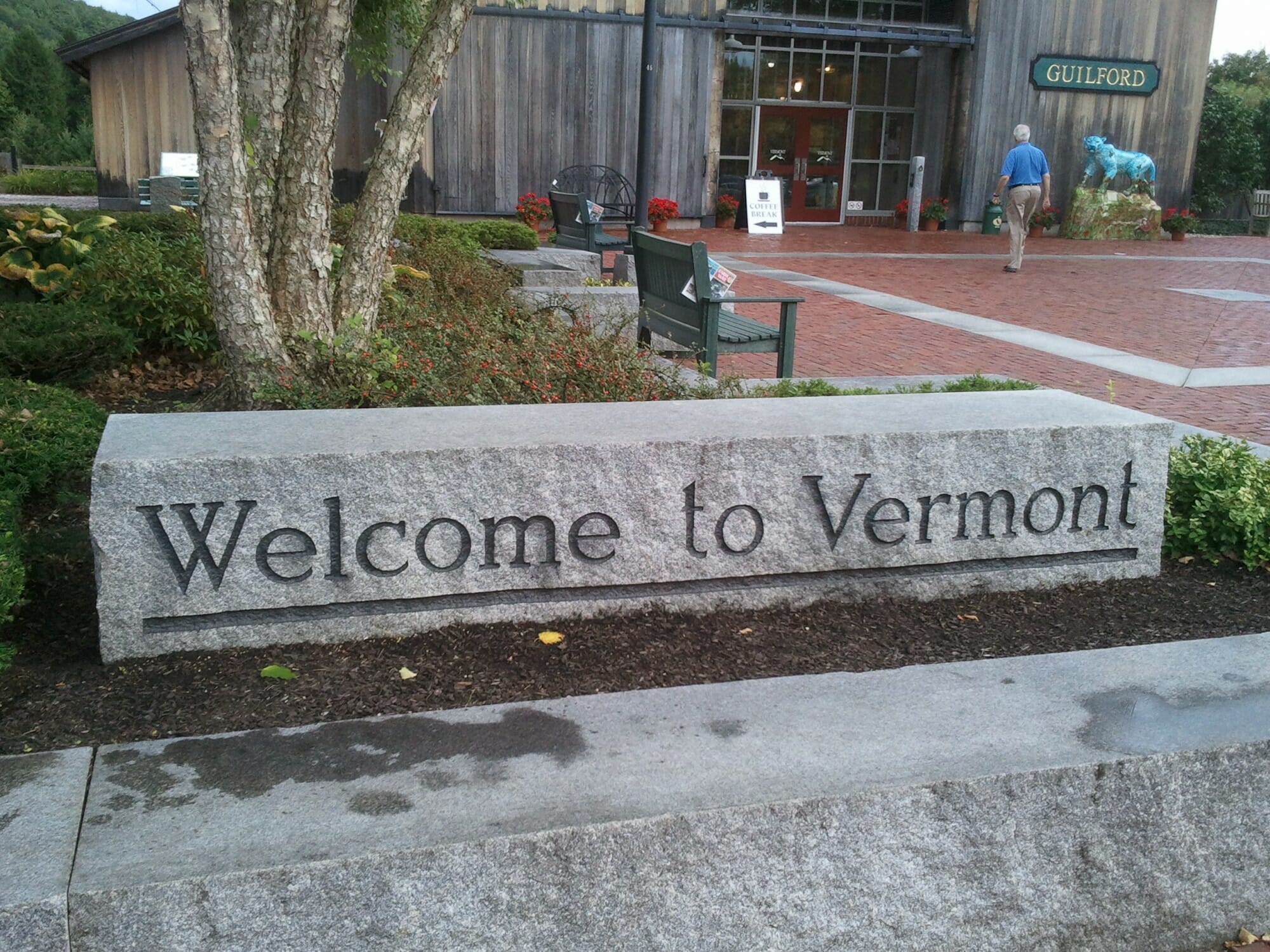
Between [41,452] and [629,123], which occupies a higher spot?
[629,123]

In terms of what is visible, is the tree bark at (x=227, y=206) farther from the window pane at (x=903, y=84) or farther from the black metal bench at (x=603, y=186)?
the window pane at (x=903, y=84)

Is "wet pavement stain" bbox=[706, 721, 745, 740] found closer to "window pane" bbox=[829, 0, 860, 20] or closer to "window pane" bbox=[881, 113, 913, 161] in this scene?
"window pane" bbox=[829, 0, 860, 20]

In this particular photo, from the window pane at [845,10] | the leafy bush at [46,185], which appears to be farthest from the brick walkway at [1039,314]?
the leafy bush at [46,185]

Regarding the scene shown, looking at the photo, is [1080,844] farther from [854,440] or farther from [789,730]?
[854,440]

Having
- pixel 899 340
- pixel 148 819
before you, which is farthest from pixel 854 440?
pixel 899 340

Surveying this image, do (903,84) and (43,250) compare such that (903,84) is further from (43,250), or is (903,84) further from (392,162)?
(392,162)

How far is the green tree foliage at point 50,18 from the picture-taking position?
130 feet

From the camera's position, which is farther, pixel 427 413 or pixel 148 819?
pixel 427 413

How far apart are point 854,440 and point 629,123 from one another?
17465mm

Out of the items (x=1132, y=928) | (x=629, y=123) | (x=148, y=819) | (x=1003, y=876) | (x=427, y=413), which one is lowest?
(x=1132, y=928)

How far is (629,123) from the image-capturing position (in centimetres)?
2006

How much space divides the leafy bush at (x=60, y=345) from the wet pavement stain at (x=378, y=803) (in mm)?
4550

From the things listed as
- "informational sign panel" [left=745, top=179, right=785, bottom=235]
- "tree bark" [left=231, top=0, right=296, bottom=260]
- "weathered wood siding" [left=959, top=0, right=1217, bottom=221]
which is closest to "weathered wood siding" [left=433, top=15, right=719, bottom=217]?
Result: "informational sign panel" [left=745, top=179, right=785, bottom=235]

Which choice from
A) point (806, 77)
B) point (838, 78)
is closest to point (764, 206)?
point (806, 77)
